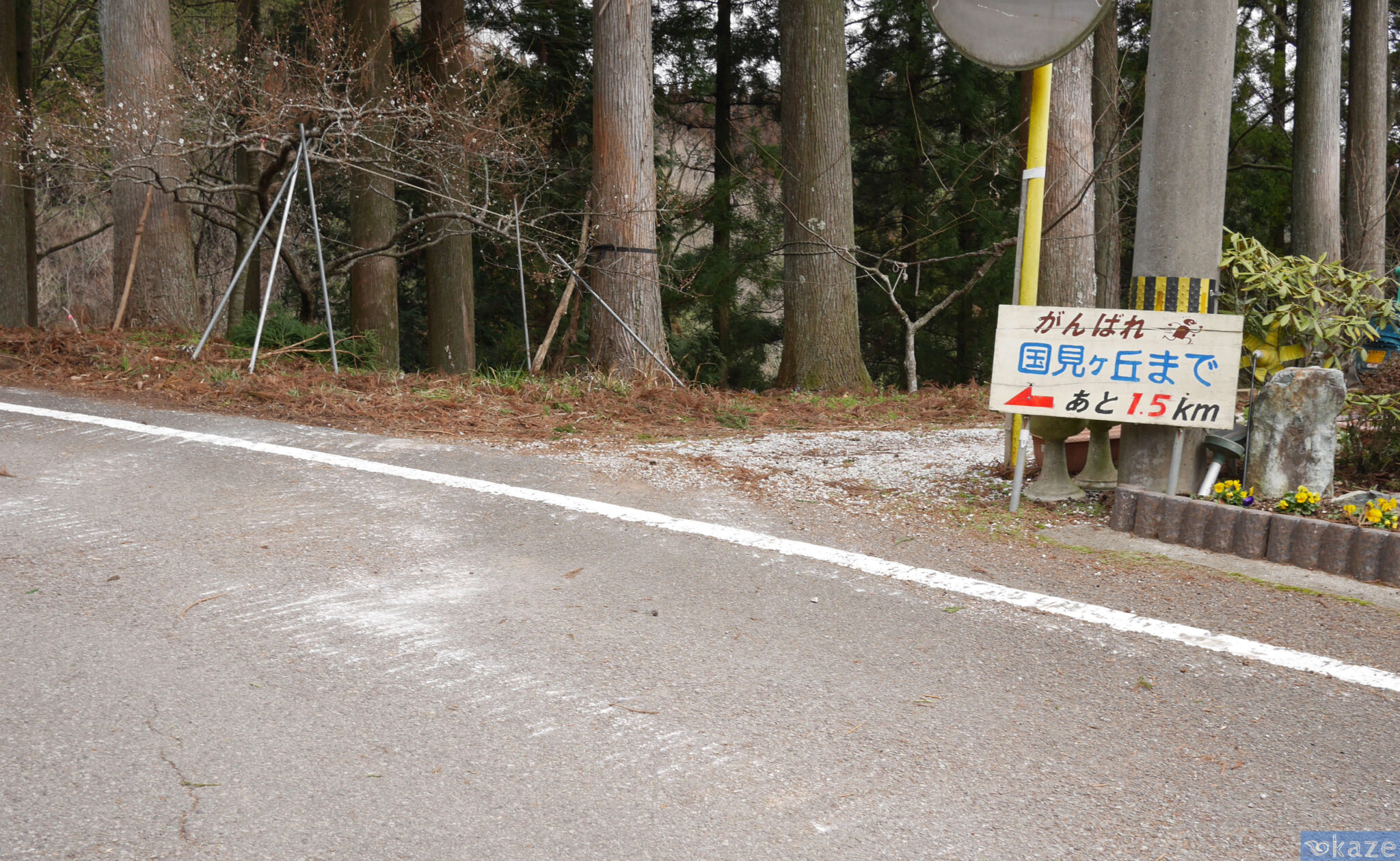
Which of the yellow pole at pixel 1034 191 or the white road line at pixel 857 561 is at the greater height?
the yellow pole at pixel 1034 191

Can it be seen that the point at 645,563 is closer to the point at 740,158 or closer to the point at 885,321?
the point at 740,158

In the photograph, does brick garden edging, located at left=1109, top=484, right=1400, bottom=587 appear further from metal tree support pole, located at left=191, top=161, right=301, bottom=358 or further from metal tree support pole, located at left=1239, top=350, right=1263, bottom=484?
metal tree support pole, located at left=191, top=161, right=301, bottom=358

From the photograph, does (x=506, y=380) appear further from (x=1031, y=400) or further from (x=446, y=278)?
(x=446, y=278)

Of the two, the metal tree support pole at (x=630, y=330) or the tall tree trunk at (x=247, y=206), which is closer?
the metal tree support pole at (x=630, y=330)

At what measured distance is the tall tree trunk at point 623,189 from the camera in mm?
10852

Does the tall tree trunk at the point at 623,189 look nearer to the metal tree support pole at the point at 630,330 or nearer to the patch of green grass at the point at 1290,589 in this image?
the metal tree support pole at the point at 630,330

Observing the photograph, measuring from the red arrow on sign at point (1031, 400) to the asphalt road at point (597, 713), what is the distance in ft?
6.09

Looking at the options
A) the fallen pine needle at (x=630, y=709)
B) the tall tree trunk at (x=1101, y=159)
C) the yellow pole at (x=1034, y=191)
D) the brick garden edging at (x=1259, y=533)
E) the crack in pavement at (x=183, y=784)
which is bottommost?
the crack in pavement at (x=183, y=784)

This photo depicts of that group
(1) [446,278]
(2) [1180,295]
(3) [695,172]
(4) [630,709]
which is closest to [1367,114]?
(3) [695,172]

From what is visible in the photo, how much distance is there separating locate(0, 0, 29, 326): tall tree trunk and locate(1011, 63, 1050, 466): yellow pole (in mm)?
15312

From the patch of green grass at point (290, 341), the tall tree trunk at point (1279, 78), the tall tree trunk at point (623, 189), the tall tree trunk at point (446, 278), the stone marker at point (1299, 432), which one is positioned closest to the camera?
the stone marker at point (1299, 432)

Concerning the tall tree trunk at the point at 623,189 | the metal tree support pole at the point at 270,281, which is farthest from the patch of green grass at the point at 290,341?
the tall tree trunk at the point at 623,189

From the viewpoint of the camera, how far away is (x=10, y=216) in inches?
638

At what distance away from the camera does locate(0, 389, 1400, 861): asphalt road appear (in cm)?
256
